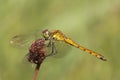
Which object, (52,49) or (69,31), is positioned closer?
(52,49)

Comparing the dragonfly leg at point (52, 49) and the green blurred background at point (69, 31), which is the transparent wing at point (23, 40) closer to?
the dragonfly leg at point (52, 49)

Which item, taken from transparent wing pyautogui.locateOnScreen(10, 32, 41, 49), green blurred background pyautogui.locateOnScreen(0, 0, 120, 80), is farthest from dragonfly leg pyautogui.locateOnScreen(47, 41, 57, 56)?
green blurred background pyautogui.locateOnScreen(0, 0, 120, 80)

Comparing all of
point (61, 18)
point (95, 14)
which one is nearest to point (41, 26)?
point (61, 18)

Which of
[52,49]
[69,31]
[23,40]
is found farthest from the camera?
[69,31]

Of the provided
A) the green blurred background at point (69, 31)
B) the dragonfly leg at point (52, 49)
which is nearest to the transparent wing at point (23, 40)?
the dragonfly leg at point (52, 49)

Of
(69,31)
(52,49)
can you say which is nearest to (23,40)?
(52,49)

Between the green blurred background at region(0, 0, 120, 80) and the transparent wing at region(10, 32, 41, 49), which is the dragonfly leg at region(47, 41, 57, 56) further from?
the green blurred background at region(0, 0, 120, 80)

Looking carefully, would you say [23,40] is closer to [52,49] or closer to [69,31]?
[52,49]

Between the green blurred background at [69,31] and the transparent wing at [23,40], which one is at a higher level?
the transparent wing at [23,40]

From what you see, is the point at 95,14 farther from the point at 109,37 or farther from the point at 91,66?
the point at 91,66
